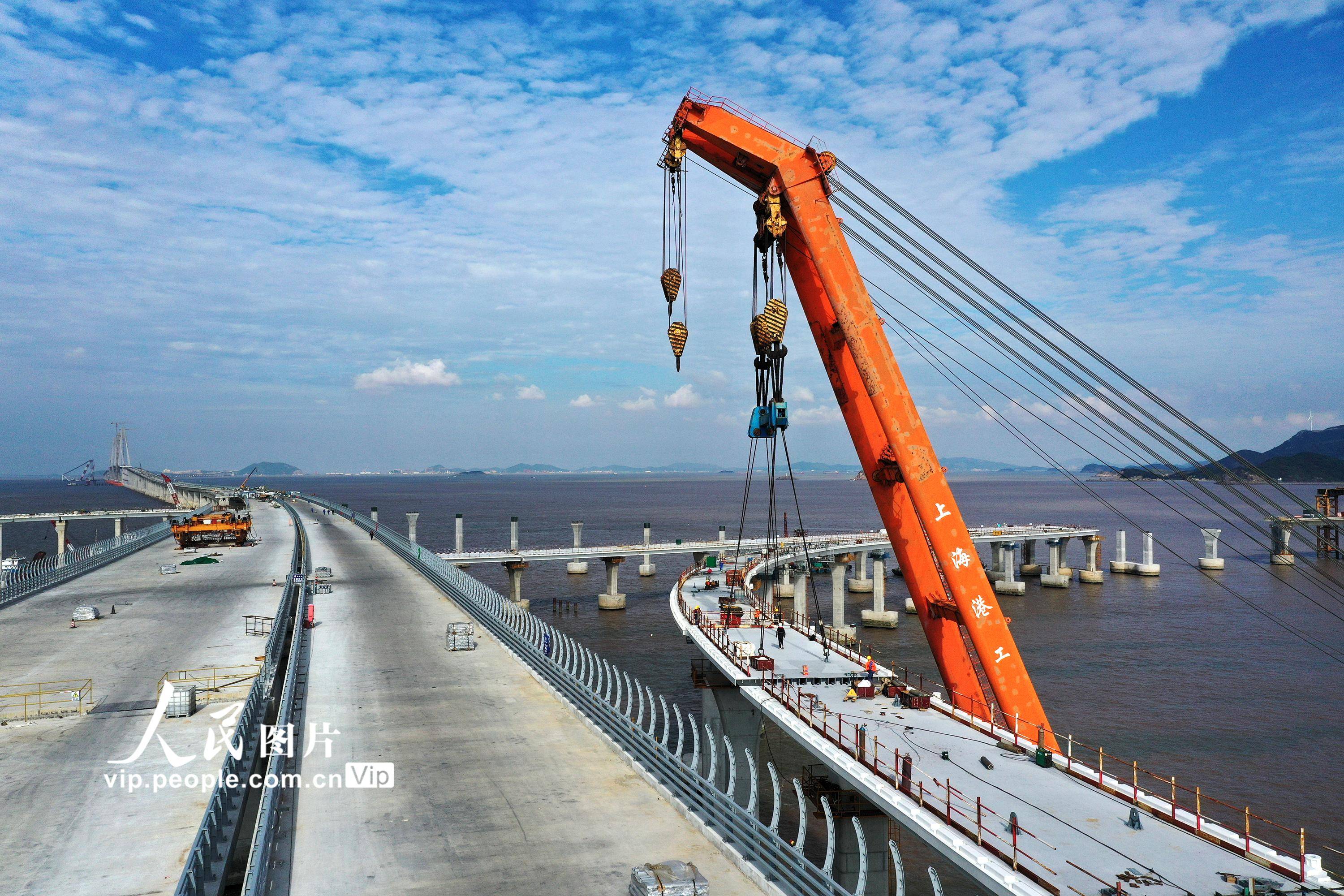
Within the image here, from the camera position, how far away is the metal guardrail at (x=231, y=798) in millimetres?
12805

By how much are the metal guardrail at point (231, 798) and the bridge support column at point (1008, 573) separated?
72.8 metres

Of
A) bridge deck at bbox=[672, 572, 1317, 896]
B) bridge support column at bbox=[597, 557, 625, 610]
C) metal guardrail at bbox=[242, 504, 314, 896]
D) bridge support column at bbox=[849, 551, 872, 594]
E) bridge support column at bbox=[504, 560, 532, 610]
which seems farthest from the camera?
bridge support column at bbox=[849, 551, 872, 594]

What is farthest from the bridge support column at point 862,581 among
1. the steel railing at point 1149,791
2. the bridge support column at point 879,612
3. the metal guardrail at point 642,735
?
the metal guardrail at point 642,735

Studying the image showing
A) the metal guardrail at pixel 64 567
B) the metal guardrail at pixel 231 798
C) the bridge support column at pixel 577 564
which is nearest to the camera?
the metal guardrail at pixel 231 798

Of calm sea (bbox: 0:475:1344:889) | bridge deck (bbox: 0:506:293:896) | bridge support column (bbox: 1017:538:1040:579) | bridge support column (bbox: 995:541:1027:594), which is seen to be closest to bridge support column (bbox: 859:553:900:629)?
calm sea (bbox: 0:475:1344:889)

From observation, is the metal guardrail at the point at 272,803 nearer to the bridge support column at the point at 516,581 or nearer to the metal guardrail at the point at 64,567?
the metal guardrail at the point at 64,567

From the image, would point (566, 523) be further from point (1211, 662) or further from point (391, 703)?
point (391, 703)

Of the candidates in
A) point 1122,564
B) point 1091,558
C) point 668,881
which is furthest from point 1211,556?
point 668,881

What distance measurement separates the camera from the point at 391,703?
938 inches

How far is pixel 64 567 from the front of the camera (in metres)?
52.0

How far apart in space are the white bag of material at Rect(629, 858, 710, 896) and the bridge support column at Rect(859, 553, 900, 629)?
5595cm

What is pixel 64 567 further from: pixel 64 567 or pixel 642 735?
pixel 642 735

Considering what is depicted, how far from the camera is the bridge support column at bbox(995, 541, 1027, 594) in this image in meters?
83.0

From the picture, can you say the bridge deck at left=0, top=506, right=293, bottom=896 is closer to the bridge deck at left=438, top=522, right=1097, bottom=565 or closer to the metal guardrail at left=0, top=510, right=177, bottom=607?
the metal guardrail at left=0, top=510, right=177, bottom=607
